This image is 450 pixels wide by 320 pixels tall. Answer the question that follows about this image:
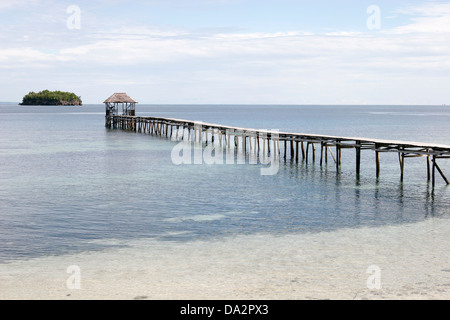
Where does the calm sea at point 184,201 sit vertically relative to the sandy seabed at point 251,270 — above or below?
above

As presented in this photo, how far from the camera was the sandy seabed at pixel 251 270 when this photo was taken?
8.47 metres

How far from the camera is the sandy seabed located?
27.8 ft

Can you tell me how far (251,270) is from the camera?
32.0ft

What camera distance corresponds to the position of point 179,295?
834 centimetres

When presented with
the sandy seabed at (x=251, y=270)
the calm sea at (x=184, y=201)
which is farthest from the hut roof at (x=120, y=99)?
the sandy seabed at (x=251, y=270)

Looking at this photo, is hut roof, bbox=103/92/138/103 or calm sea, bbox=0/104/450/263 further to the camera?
hut roof, bbox=103/92/138/103

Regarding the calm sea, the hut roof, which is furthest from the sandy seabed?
the hut roof

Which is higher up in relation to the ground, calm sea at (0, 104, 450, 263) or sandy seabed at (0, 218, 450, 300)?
calm sea at (0, 104, 450, 263)

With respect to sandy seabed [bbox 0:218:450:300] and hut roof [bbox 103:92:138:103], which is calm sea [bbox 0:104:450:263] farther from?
hut roof [bbox 103:92:138:103]

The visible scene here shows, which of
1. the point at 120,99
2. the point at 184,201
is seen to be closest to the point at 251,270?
the point at 184,201

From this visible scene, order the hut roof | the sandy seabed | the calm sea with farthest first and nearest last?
1. the hut roof
2. the calm sea
3. the sandy seabed

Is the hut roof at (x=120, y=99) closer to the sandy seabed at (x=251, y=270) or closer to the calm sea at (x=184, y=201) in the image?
the calm sea at (x=184, y=201)
